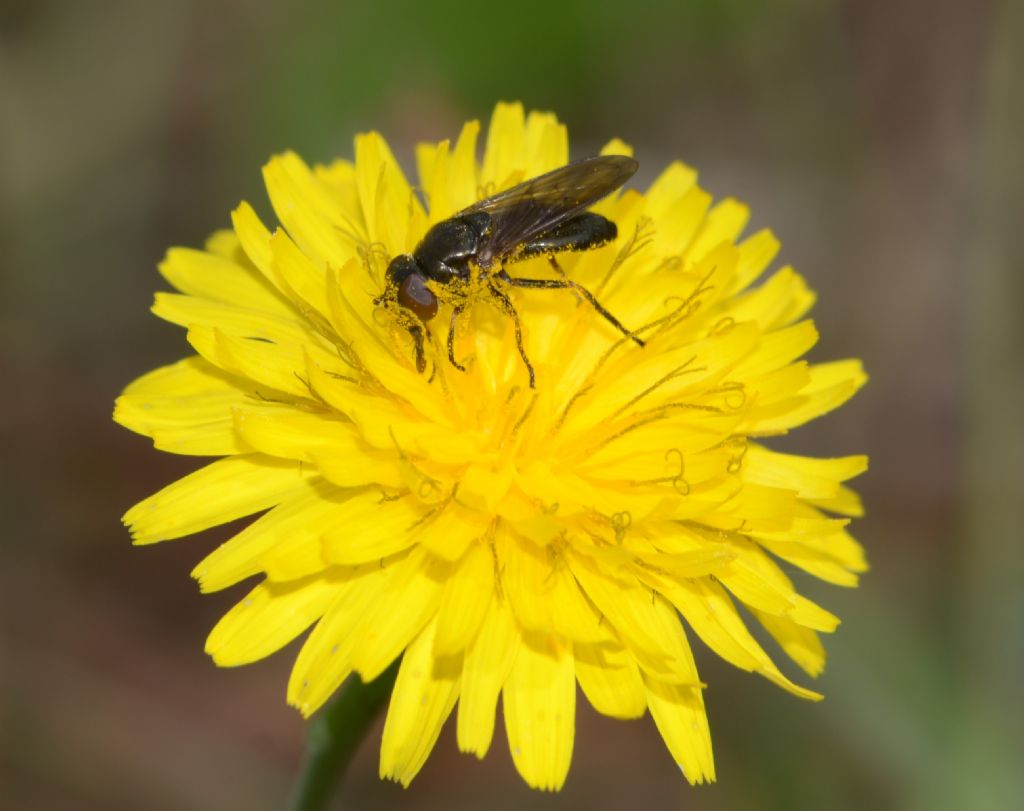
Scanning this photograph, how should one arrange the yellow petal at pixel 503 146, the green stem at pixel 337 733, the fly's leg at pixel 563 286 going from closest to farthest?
the green stem at pixel 337 733 → the fly's leg at pixel 563 286 → the yellow petal at pixel 503 146

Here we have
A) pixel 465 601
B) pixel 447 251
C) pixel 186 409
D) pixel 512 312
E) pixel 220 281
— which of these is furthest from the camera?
pixel 220 281

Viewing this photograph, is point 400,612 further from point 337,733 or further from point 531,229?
point 531,229

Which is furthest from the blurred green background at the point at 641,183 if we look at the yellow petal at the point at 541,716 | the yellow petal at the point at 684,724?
the yellow petal at the point at 541,716

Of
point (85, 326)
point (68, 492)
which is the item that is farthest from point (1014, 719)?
point (85, 326)

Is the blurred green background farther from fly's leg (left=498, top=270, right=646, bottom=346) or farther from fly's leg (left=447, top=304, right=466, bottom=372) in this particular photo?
fly's leg (left=447, top=304, right=466, bottom=372)

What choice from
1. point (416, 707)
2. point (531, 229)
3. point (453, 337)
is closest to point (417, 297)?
point (453, 337)

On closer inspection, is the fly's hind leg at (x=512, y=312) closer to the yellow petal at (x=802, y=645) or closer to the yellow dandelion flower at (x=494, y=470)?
the yellow dandelion flower at (x=494, y=470)

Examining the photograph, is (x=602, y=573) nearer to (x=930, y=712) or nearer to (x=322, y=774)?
(x=322, y=774)
